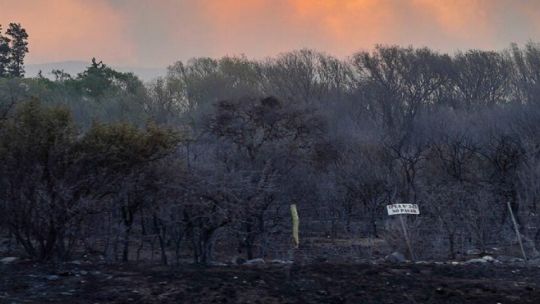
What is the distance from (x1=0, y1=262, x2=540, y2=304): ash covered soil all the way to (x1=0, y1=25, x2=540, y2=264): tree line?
1473 mm

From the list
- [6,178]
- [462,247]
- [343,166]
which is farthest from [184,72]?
[6,178]

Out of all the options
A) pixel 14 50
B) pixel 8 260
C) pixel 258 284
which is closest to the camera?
pixel 258 284

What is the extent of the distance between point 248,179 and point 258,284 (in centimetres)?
499

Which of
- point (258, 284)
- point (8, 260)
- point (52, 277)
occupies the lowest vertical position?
point (258, 284)

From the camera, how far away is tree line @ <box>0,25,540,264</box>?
10359mm

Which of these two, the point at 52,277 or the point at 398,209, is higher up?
the point at 398,209

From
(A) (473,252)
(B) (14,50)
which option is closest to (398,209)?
(A) (473,252)

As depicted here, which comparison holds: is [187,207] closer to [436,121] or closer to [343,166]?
[343,166]

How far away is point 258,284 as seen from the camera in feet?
28.0

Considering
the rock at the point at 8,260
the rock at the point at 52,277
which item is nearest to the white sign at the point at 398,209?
the rock at the point at 52,277

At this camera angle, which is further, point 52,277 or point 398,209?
point 398,209

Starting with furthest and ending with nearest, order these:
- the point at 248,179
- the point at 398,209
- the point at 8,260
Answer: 1. the point at 248,179
2. the point at 398,209
3. the point at 8,260

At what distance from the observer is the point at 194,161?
13.8m

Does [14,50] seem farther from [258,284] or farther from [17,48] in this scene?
[258,284]
